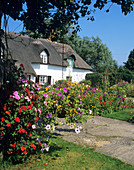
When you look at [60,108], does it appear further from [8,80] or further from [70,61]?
[70,61]

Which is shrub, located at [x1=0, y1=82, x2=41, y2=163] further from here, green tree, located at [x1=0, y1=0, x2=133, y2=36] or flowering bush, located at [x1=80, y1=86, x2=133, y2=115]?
flowering bush, located at [x1=80, y1=86, x2=133, y2=115]

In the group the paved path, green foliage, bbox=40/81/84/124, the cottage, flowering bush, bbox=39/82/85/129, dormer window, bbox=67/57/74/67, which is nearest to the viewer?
the paved path

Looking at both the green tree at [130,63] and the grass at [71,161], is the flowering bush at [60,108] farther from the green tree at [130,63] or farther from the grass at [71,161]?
the green tree at [130,63]

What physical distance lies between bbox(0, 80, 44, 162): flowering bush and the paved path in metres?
1.48

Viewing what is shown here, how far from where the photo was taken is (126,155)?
3740 mm

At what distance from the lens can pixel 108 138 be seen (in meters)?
4.79

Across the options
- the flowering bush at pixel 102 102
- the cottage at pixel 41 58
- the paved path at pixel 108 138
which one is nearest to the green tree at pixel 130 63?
the cottage at pixel 41 58

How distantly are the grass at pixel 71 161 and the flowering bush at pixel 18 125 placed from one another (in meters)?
0.19

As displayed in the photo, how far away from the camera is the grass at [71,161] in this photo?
3.22 m

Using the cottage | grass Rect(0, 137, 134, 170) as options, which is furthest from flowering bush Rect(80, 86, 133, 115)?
the cottage

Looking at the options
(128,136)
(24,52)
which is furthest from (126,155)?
(24,52)

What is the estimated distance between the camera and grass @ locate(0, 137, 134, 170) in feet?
10.6

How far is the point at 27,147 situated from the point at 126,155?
69.8 inches

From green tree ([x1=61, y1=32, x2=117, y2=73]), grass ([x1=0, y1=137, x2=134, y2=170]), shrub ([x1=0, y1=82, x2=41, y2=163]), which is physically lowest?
grass ([x1=0, y1=137, x2=134, y2=170])
